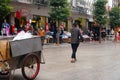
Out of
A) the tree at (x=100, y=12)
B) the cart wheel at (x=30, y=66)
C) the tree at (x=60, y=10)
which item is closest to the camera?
the cart wheel at (x=30, y=66)

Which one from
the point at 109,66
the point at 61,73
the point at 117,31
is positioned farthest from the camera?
the point at 117,31

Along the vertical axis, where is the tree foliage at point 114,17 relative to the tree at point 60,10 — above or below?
below

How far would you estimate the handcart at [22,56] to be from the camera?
10.2m

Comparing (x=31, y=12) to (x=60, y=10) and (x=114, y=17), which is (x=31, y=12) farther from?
(x=114, y=17)

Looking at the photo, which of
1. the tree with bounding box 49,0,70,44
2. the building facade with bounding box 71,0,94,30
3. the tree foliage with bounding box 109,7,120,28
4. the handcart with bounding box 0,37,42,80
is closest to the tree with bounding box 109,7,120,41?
the tree foliage with bounding box 109,7,120,28

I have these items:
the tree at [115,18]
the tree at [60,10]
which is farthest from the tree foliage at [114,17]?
the tree at [60,10]

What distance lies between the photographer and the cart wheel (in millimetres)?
10867

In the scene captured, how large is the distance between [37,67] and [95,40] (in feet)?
117

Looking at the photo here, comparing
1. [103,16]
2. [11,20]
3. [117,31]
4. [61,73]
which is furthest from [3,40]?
[117,31]

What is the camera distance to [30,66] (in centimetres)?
1112

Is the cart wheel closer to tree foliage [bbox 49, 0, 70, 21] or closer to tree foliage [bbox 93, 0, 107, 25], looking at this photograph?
tree foliage [bbox 49, 0, 70, 21]

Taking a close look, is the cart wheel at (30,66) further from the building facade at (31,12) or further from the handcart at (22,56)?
the building facade at (31,12)

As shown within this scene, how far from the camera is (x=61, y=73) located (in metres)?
12.9

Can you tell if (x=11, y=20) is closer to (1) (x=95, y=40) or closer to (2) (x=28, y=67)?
(1) (x=95, y=40)
